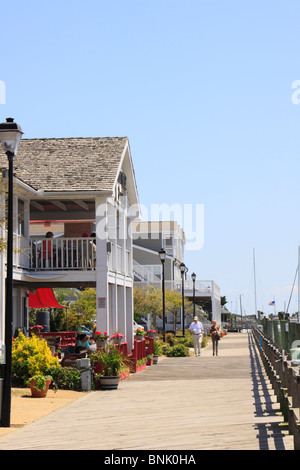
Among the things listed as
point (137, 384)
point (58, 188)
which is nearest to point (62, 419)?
Result: point (137, 384)

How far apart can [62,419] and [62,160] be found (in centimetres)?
1483

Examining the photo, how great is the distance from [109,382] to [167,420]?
6.27 m

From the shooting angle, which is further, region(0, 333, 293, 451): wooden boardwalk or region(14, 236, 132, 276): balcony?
region(14, 236, 132, 276): balcony

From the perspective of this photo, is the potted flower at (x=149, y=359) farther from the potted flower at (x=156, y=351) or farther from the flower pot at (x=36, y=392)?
the flower pot at (x=36, y=392)

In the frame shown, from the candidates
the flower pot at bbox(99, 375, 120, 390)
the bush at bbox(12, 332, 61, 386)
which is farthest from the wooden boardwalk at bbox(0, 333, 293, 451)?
the bush at bbox(12, 332, 61, 386)

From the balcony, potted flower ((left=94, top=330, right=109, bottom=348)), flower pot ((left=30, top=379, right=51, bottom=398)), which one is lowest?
flower pot ((left=30, top=379, right=51, bottom=398))

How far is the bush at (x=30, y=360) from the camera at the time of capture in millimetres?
17812

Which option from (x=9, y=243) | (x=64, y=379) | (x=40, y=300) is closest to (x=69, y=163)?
(x=40, y=300)

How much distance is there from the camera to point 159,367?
26.3 m

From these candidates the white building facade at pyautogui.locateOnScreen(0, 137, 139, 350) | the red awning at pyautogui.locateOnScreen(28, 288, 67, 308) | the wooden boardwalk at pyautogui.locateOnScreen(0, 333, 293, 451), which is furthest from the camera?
the red awning at pyautogui.locateOnScreen(28, 288, 67, 308)

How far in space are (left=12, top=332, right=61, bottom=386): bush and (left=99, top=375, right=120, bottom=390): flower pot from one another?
1181 millimetres

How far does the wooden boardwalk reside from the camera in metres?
9.83

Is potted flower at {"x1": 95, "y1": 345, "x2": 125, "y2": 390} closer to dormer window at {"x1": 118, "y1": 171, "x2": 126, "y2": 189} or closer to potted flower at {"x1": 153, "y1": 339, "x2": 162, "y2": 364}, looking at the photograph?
potted flower at {"x1": 153, "y1": 339, "x2": 162, "y2": 364}
